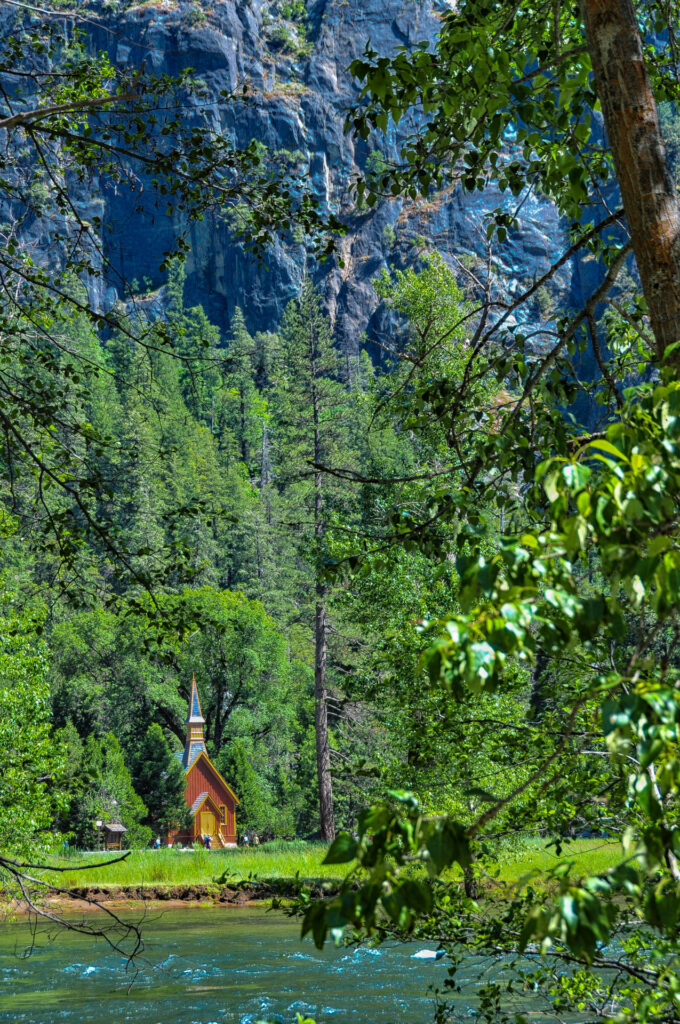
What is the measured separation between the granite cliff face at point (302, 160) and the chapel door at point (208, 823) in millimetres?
→ 62821

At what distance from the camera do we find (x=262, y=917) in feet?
75.6

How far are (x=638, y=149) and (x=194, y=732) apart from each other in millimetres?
39296

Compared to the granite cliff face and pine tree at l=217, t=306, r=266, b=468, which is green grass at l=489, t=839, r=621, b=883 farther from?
the granite cliff face

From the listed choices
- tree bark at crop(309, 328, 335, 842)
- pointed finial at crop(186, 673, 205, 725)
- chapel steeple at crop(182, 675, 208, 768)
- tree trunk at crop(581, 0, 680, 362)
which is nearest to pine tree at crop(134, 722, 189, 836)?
chapel steeple at crop(182, 675, 208, 768)

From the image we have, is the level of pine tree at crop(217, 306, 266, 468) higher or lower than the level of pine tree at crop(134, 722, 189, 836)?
higher

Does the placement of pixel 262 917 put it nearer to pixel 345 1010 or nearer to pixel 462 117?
pixel 345 1010

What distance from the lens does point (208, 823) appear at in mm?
39031

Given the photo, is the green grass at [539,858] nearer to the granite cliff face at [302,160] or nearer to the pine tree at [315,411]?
the pine tree at [315,411]

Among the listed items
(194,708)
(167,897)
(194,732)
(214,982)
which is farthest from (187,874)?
(214,982)

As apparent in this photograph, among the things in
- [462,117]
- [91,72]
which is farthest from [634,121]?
[91,72]

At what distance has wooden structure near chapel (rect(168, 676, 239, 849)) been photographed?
3847cm

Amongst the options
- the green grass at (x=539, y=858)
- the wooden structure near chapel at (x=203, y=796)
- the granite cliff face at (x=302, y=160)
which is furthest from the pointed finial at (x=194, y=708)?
the granite cliff face at (x=302, y=160)

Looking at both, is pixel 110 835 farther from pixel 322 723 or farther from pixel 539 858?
pixel 539 858

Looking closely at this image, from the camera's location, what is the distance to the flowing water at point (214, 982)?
1224 cm
